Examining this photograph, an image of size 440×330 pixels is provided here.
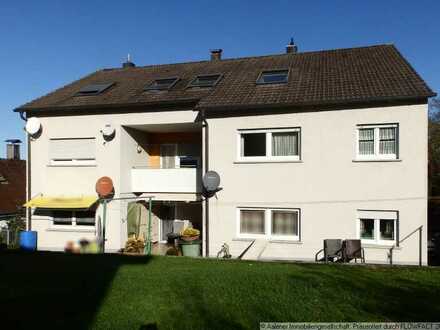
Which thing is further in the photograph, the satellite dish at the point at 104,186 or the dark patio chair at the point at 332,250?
the satellite dish at the point at 104,186

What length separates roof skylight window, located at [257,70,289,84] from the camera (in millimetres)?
17516

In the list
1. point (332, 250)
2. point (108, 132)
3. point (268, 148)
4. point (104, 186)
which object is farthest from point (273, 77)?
point (104, 186)

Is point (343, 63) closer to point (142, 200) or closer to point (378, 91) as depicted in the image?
point (378, 91)

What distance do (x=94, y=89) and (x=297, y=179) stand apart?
1105 centimetres

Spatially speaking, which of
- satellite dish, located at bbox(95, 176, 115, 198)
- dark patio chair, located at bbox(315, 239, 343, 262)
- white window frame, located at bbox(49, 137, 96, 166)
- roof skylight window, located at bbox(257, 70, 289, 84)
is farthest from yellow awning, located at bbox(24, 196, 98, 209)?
dark patio chair, located at bbox(315, 239, 343, 262)

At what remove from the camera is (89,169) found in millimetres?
18531

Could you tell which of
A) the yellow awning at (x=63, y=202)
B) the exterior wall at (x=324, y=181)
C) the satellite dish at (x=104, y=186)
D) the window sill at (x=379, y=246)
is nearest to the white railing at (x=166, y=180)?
the satellite dish at (x=104, y=186)

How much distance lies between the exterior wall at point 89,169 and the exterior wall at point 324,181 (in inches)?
134

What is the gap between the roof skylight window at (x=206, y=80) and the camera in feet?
61.8

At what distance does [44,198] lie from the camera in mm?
18672

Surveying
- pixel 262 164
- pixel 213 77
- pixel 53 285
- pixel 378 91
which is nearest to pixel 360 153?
pixel 378 91

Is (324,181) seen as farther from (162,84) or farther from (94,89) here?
(94,89)

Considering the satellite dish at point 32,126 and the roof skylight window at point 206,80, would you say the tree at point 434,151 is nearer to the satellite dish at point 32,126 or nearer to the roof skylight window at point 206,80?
the roof skylight window at point 206,80

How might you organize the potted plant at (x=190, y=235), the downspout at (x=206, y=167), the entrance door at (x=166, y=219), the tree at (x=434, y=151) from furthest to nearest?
the tree at (x=434, y=151) → the entrance door at (x=166, y=219) → the potted plant at (x=190, y=235) → the downspout at (x=206, y=167)
